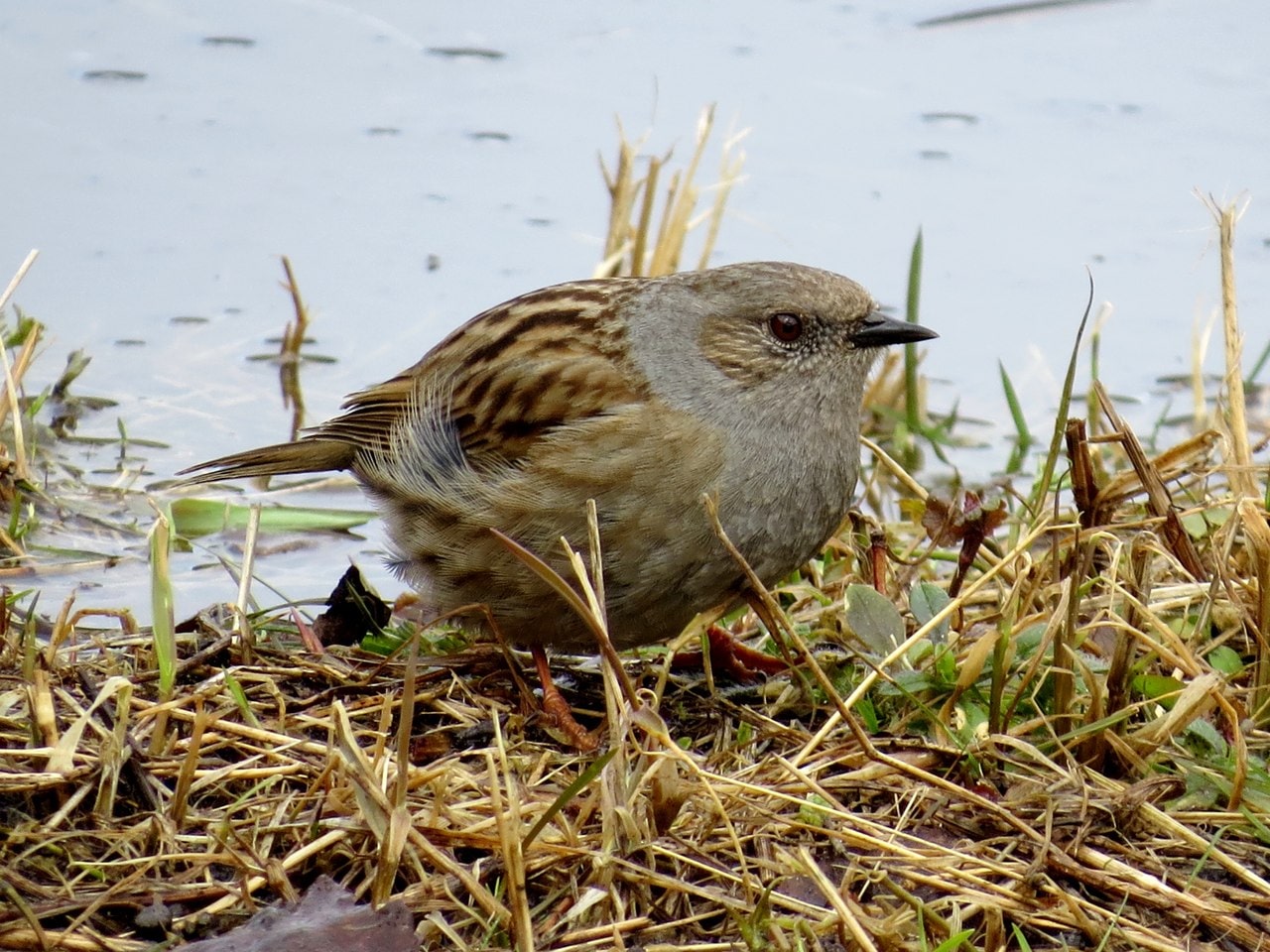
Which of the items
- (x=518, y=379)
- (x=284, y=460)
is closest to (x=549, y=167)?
(x=284, y=460)

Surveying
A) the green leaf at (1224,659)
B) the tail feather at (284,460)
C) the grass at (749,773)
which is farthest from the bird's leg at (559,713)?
the green leaf at (1224,659)

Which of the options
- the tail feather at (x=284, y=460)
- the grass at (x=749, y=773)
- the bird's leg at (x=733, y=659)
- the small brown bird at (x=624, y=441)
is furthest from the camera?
the tail feather at (x=284, y=460)

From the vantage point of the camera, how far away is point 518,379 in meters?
5.04

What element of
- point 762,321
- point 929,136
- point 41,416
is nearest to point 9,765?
point 762,321

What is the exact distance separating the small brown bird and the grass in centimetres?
21

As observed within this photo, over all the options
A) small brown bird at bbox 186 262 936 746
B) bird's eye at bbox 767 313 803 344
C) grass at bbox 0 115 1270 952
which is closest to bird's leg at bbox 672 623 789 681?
grass at bbox 0 115 1270 952

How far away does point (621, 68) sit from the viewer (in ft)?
29.4

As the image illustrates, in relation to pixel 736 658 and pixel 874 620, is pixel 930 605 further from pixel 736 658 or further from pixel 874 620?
pixel 736 658

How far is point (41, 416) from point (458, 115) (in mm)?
2693

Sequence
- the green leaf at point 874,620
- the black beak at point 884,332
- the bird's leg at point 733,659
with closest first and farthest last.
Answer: the green leaf at point 874,620, the bird's leg at point 733,659, the black beak at point 884,332

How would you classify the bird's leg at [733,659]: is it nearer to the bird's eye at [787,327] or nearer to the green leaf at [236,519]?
the bird's eye at [787,327]

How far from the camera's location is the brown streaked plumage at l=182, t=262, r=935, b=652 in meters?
4.57

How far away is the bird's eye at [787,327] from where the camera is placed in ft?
16.6

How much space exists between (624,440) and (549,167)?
3929 mm
